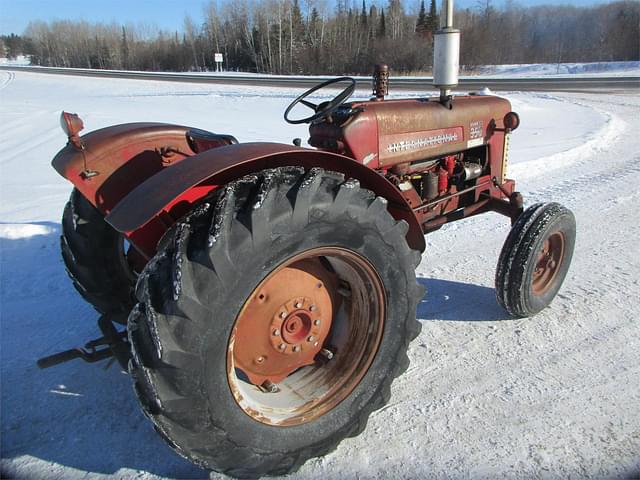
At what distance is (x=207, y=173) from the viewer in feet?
5.14

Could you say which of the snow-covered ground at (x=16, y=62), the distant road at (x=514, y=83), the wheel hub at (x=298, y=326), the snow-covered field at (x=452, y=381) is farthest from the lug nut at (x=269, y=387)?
the snow-covered ground at (x=16, y=62)

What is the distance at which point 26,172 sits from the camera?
20.7 ft

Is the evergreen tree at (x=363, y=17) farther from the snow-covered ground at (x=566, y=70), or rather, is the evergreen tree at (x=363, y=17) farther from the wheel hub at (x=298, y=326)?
the wheel hub at (x=298, y=326)

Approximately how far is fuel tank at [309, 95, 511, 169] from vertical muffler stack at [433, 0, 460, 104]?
4.6 inches

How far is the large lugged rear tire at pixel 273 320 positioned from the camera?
4.72 ft

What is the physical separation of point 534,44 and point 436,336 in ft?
215

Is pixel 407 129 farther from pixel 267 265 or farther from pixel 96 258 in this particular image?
pixel 96 258

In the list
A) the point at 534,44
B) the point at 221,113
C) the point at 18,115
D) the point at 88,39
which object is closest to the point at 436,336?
the point at 221,113

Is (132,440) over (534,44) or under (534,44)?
under

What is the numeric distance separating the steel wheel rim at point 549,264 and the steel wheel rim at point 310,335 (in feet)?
5.19

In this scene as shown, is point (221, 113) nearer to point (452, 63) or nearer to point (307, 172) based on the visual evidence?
point (452, 63)

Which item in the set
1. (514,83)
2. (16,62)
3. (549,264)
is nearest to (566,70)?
(514,83)

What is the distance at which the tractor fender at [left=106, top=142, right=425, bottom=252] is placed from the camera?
1.53 meters

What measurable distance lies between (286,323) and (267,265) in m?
0.46
